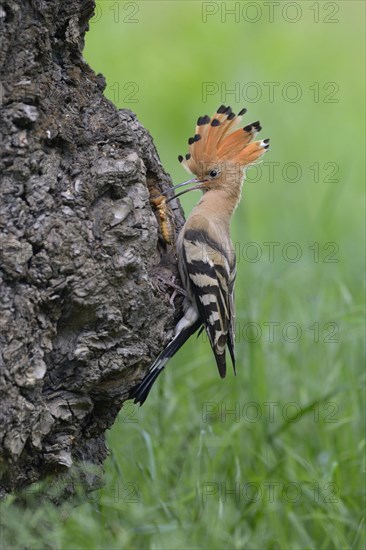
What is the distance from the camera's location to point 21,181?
2.82 meters

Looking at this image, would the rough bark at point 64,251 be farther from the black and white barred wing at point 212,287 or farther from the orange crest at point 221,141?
the orange crest at point 221,141

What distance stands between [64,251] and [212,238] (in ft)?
3.86

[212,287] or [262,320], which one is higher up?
[212,287]

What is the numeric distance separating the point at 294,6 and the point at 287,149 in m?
1.50

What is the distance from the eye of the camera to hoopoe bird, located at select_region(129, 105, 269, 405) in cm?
363

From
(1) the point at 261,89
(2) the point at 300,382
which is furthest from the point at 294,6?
(2) the point at 300,382

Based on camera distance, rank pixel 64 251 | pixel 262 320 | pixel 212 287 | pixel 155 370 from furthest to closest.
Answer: pixel 262 320, pixel 212 287, pixel 155 370, pixel 64 251

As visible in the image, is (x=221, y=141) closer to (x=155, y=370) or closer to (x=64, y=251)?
(x=155, y=370)

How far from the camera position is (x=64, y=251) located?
9.30 ft

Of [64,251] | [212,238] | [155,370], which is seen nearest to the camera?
[64,251]

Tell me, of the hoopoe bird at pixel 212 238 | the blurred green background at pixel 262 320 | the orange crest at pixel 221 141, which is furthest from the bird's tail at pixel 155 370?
the orange crest at pixel 221 141

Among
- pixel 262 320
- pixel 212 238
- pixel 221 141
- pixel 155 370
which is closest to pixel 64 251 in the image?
pixel 155 370

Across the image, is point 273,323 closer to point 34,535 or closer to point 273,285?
point 273,285

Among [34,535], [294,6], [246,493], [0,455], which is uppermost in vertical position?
[294,6]
